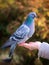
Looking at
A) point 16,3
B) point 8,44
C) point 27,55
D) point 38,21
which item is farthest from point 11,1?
point 8,44

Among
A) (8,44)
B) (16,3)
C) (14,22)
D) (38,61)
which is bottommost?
(38,61)

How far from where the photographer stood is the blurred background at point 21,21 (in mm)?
2400

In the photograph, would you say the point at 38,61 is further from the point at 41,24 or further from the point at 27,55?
the point at 41,24

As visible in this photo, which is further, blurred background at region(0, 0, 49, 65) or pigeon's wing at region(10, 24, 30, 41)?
blurred background at region(0, 0, 49, 65)

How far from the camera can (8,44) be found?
5.93ft

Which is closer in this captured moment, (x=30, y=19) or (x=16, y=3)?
(x=30, y=19)

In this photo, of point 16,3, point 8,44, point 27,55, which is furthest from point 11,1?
point 8,44

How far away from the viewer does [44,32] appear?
2430mm

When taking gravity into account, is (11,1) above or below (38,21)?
above

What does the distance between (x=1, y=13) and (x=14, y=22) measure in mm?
140

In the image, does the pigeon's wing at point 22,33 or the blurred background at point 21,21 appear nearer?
the pigeon's wing at point 22,33

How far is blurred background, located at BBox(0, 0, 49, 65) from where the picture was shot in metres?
2.40

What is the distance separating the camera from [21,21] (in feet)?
7.94

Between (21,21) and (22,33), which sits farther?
(21,21)
